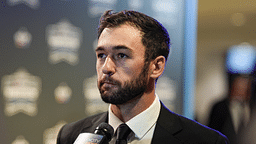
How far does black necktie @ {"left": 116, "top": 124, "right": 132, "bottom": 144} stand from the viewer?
118 centimetres

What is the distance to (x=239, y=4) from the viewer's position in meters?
2.67

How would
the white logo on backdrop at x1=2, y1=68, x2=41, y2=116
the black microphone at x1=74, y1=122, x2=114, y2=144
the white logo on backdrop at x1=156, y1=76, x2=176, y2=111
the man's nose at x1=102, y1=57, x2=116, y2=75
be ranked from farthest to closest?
the white logo on backdrop at x1=156, y1=76, x2=176, y2=111, the white logo on backdrop at x1=2, y1=68, x2=41, y2=116, the man's nose at x1=102, y1=57, x2=116, y2=75, the black microphone at x1=74, y1=122, x2=114, y2=144

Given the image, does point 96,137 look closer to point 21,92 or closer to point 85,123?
point 85,123

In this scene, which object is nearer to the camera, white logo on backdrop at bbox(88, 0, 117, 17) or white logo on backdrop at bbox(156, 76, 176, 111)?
white logo on backdrop at bbox(88, 0, 117, 17)

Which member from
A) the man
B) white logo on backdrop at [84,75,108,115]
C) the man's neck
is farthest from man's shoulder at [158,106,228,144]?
white logo on backdrop at [84,75,108,115]

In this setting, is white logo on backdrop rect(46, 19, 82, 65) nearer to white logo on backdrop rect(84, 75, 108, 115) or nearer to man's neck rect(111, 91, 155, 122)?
white logo on backdrop rect(84, 75, 108, 115)

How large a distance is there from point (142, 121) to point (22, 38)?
4.39 ft

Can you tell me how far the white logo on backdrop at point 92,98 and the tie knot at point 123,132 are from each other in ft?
3.79

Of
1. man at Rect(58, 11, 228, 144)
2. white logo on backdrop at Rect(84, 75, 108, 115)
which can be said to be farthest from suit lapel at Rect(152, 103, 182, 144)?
white logo on backdrop at Rect(84, 75, 108, 115)

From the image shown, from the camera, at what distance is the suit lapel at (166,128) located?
1.26 meters

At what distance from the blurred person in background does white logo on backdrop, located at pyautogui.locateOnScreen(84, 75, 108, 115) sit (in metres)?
1.16

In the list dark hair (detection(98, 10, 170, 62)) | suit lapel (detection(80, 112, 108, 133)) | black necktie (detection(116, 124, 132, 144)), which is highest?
Answer: dark hair (detection(98, 10, 170, 62))

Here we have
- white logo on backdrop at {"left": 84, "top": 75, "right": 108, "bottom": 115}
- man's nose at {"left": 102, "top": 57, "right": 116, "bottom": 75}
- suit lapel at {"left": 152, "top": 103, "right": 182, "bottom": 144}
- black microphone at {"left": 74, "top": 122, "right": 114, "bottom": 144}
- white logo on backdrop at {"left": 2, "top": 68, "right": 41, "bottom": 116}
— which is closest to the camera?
black microphone at {"left": 74, "top": 122, "right": 114, "bottom": 144}

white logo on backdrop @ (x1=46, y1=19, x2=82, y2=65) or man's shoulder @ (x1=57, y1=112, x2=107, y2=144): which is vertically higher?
white logo on backdrop @ (x1=46, y1=19, x2=82, y2=65)
